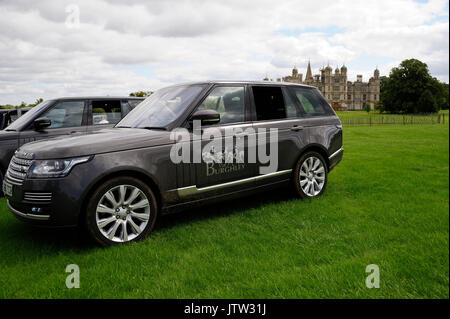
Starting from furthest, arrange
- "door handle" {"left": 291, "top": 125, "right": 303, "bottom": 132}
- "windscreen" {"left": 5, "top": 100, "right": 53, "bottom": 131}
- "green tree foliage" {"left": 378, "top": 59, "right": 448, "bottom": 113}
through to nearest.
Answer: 1. "green tree foliage" {"left": 378, "top": 59, "right": 448, "bottom": 113}
2. "windscreen" {"left": 5, "top": 100, "right": 53, "bottom": 131}
3. "door handle" {"left": 291, "top": 125, "right": 303, "bottom": 132}

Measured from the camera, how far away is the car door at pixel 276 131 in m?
5.08

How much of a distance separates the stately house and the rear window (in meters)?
140

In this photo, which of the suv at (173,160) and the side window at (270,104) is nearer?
the suv at (173,160)

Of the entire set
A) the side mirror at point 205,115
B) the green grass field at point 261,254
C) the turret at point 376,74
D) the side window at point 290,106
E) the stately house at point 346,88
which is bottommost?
the green grass field at point 261,254

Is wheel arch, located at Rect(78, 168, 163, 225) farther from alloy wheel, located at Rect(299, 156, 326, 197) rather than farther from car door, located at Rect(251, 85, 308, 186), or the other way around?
alloy wheel, located at Rect(299, 156, 326, 197)

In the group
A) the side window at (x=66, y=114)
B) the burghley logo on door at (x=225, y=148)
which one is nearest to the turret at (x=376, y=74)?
the side window at (x=66, y=114)

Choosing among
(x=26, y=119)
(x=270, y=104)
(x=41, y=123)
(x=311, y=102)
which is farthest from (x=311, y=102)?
(x=26, y=119)

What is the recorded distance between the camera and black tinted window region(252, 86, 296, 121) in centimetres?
519

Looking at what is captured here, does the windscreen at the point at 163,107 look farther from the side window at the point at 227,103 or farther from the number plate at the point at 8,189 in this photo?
the number plate at the point at 8,189

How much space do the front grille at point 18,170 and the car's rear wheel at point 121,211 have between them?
30.9 inches

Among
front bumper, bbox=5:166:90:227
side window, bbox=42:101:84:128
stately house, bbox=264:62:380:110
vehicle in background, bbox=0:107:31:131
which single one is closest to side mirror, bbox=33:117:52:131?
side window, bbox=42:101:84:128

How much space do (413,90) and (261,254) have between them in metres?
78.8
